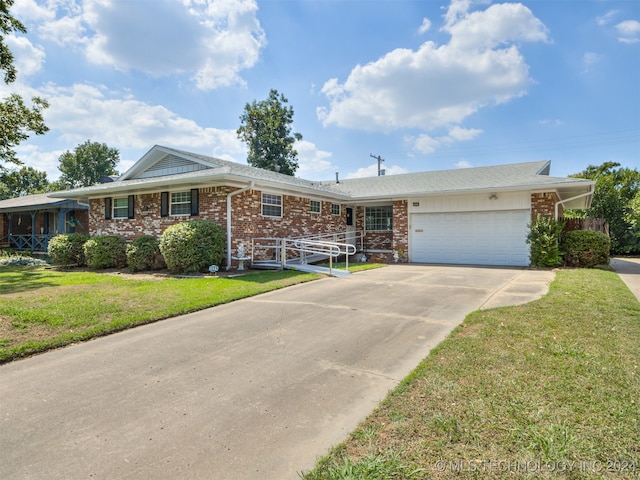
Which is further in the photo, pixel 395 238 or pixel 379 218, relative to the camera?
pixel 379 218

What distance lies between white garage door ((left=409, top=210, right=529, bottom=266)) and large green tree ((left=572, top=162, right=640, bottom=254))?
12.0 metres

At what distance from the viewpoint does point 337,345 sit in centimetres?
461

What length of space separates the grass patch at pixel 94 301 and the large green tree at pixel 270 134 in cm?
2457

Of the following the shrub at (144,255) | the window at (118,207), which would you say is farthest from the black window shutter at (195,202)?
the window at (118,207)

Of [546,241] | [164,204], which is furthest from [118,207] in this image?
[546,241]

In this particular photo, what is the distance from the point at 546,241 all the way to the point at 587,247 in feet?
4.44

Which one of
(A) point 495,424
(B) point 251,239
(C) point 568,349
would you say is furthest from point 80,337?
(B) point 251,239

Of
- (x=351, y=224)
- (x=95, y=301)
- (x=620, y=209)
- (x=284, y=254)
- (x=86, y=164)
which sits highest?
(x=86, y=164)

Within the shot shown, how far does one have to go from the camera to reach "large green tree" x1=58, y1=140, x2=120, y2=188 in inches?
1747

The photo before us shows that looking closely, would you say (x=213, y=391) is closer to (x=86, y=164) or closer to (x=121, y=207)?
(x=121, y=207)

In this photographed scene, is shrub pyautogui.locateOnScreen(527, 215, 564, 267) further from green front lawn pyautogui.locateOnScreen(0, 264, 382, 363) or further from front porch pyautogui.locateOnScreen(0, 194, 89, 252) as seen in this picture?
front porch pyautogui.locateOnScreen(0, 194, 89, 252)

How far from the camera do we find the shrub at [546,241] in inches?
480

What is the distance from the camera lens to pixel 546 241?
12.2 m

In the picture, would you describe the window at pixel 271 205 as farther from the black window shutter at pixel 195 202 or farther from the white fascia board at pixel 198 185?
the black window shutter at pixel 195 202
